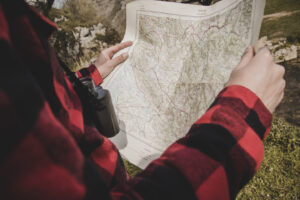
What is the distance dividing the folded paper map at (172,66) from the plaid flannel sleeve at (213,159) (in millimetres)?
332

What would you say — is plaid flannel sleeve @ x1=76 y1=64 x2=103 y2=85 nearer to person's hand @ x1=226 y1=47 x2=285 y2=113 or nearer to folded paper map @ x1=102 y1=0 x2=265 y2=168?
folded paper map @ x1=102 y1=0 x2=265 y2=168

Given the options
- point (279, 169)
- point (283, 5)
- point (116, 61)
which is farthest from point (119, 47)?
point (283, 5)

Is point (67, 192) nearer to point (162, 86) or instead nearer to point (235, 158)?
point (235, 158)

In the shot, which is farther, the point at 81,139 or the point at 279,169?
the point at 279,169

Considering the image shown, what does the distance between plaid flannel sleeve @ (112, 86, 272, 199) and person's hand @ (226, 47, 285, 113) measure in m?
0.05

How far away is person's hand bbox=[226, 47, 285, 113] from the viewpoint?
1.10ft

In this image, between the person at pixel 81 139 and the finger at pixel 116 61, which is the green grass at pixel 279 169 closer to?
the person at pixel 81 139

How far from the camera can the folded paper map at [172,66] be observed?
0.59 m

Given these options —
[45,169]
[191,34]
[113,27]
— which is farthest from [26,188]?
[113,27]

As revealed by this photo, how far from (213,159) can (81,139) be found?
27 cm

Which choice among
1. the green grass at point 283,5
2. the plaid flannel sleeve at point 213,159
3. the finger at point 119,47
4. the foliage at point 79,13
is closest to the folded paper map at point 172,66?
the finger at point 119,47

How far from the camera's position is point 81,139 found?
344mm

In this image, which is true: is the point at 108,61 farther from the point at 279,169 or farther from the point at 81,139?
the point at 279,169

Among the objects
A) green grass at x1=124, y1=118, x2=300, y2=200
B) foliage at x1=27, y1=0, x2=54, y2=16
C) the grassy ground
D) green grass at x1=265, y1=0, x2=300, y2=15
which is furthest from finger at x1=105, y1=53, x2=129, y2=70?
green grass at x1=265, y1=0, x2=300, y2=15
